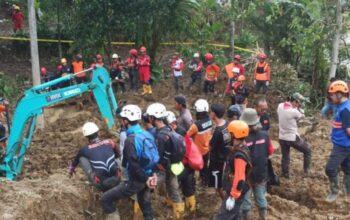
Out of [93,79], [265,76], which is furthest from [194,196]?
[265,76]

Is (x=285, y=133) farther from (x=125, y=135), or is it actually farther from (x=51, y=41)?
(x=51, y=41)

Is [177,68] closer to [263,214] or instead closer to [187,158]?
[187,158]

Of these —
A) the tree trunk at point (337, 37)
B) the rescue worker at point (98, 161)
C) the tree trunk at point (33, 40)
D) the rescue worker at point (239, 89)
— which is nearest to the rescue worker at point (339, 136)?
the rescue worker at point (98, 161)

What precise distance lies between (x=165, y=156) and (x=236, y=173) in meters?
1.39

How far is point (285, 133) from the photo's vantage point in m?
9.83

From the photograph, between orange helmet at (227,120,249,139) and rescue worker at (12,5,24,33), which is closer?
orange helmet at (227,120,249,139)

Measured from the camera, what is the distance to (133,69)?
16.8m

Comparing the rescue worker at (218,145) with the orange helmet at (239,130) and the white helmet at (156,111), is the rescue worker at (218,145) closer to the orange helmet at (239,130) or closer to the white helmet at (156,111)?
the white helmet at (156,111)

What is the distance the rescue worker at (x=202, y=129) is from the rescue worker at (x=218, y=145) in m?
0.21

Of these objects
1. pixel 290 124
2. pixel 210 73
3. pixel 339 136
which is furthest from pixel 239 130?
pixel 210 73

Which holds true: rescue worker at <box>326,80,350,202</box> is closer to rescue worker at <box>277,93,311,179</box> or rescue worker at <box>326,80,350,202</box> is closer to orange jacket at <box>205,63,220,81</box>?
rescue worker at <box>277,93,311,179</box>

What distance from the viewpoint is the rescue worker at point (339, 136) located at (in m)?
8.48

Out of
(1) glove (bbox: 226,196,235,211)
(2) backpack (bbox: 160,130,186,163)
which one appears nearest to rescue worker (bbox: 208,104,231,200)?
(2) backpack (bbox: 160,130,186,163)

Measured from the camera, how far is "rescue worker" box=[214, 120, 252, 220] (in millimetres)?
6785
